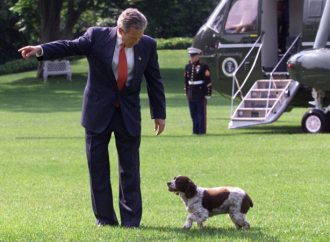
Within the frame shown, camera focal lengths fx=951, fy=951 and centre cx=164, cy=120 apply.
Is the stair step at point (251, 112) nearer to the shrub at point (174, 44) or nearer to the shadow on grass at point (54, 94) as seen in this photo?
the shadow on grass at point (54, 94)

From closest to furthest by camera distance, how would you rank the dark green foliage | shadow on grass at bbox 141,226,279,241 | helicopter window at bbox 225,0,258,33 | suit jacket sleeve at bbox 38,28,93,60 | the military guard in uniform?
1. shadow on grass at bbox 141,226,279,241
2. suit jacket sleeve at bbox 38,28,93,60
3. the military guard in uniform
4. helicopter window at bbox 225,0,258,33
5. the dark green foliage

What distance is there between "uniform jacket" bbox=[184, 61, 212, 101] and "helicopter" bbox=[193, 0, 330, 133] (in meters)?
1.39

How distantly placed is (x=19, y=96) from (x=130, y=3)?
9591mm

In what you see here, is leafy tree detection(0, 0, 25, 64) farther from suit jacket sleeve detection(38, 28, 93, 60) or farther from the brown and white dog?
the brown and white dog

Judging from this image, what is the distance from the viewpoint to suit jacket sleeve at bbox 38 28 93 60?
8.56 metres

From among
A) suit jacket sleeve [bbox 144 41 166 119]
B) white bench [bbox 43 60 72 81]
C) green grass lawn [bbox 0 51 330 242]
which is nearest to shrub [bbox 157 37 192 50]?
white bench [bbox 43 60 72 81]

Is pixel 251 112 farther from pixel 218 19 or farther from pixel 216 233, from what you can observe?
pixel 216 233

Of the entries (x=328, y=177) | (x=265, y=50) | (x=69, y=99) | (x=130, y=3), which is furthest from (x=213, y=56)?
(x=130, y=3)

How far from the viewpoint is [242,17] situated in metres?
24.5

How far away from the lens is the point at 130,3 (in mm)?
49250

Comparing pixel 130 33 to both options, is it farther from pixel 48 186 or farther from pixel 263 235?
pixel 48 186

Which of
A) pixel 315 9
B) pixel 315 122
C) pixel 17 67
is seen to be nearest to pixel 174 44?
pixel 17 67

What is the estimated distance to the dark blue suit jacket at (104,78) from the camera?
8.70 m

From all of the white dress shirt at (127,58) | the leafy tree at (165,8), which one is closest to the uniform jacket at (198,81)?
the white dress shirt at (127,58)
